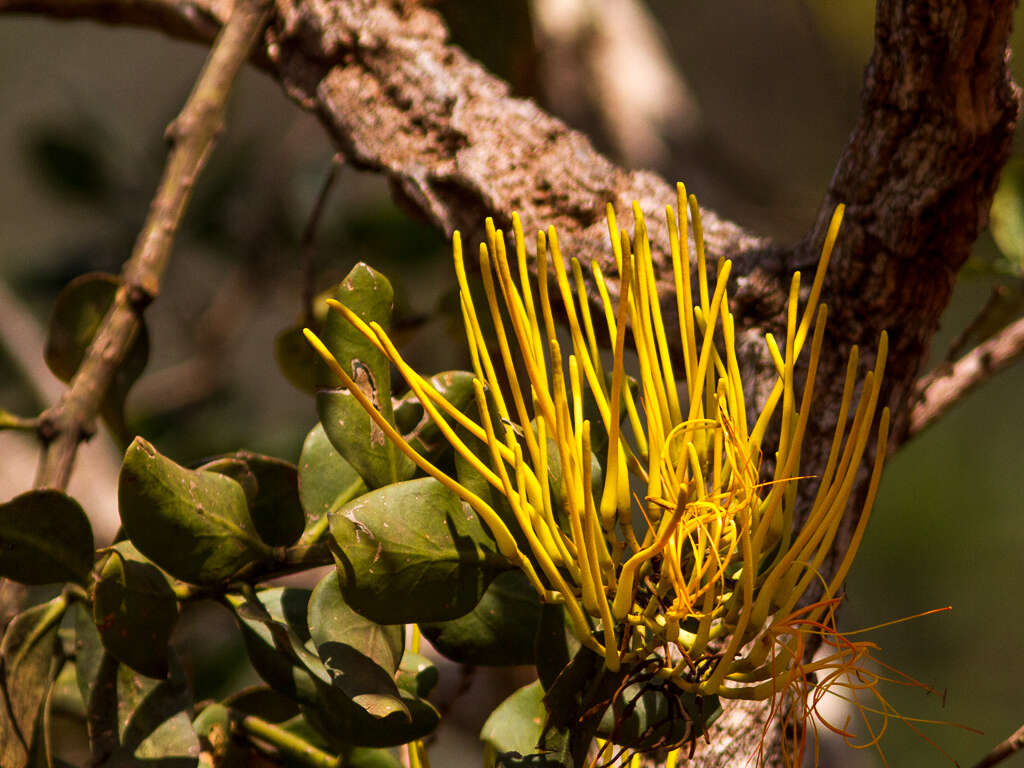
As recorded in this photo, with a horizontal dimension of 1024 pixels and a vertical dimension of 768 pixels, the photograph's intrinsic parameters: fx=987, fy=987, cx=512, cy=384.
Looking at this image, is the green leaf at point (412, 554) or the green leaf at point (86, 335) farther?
the green leaf at point (86, 335)

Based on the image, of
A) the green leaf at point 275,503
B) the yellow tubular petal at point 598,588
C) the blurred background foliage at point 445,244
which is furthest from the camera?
the blurred background foliage at point 445,244

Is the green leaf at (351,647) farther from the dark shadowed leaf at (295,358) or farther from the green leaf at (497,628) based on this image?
the dark shadowed leaf at (295,358)

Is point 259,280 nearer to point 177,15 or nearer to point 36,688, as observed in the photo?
point 177,15

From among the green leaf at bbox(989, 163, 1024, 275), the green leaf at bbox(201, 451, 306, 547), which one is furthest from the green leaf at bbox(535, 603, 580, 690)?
the green leaf at bbox(989, 163, 1024, 275)

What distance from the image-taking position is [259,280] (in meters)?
1.11

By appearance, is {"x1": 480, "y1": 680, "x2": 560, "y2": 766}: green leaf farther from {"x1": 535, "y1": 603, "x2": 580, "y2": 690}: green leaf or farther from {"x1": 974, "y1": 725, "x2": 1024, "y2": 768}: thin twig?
{"x1": 974, "y1": 725, "x2": 1024, "y2": 768}: thin twig

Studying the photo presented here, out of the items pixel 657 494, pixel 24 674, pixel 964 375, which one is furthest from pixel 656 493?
pixel 964 375

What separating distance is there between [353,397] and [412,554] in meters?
0.06

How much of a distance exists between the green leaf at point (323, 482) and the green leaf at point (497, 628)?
5cm

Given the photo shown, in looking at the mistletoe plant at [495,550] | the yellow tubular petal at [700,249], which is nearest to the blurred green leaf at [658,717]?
the mistletoe plant at [495,550]

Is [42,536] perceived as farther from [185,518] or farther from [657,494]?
[657,494]

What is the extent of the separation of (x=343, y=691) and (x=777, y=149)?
3.30m

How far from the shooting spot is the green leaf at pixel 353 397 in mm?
290

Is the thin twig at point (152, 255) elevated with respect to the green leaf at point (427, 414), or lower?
elevated
